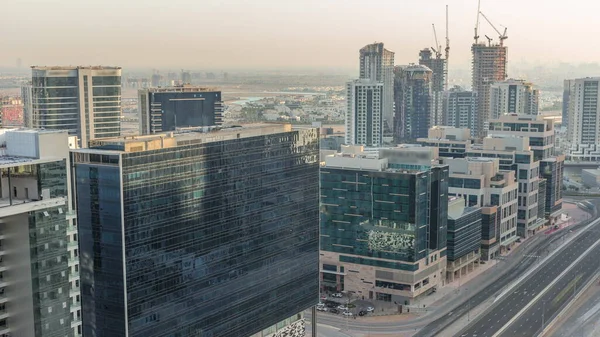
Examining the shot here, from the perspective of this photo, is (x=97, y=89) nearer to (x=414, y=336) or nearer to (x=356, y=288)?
(x=356, y=288)

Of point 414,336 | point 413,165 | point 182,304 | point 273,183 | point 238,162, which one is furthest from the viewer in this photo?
point 413,165

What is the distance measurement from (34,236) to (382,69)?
12350 centimetres

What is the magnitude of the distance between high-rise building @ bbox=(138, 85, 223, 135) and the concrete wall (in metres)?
49.4

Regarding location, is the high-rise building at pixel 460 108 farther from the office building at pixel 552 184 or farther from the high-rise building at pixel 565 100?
the office building at pixel 552 184

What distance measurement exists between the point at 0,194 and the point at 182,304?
1298cm

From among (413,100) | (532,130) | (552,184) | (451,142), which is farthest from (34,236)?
(413,100)

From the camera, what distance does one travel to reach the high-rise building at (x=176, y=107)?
3137 inches

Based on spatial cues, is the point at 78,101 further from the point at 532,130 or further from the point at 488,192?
the point at 532,130

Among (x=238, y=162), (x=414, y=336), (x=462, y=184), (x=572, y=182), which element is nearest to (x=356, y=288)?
(x=414, y=336)

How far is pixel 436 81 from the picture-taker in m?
160

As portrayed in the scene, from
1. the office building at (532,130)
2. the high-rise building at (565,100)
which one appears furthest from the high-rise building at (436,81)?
the office building at (532,130)

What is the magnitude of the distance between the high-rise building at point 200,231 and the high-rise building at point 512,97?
88.1m

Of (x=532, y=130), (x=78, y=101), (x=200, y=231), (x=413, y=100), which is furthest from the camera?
(x=413, y=100)

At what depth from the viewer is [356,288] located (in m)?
58.1
